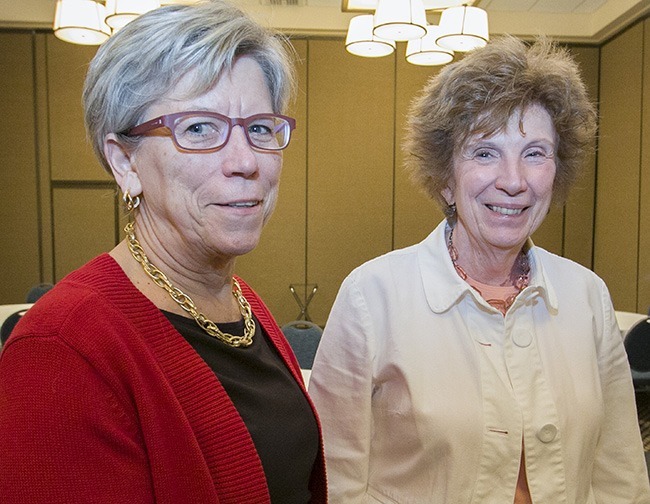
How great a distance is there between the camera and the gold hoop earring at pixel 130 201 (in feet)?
3.55

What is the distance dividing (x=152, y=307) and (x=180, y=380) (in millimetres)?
132

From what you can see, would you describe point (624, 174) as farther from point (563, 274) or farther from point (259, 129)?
point (259, 129)

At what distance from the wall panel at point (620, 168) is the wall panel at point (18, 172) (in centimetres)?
679

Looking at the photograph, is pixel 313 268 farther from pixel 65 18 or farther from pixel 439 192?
pixel 439 192

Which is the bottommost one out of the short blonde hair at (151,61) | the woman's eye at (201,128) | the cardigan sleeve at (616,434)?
the cardigan sleeve at (616,434)

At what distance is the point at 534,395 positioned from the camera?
4.97 ft

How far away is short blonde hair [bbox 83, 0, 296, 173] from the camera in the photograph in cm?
100

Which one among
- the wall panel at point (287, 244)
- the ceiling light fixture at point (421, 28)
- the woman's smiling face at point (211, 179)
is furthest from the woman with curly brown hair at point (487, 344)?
the wall panel at point (287, 244)

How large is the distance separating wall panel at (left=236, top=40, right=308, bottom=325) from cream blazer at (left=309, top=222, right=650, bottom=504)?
585 cm

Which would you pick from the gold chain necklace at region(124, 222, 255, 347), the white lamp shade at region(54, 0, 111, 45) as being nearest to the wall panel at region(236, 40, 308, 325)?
the white lamp shade at region(54, 0, 111, 45)

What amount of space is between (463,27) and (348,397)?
3281 millimetres

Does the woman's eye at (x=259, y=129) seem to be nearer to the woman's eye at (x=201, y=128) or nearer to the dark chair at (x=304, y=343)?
the woman's eye at (x=201, y=128)

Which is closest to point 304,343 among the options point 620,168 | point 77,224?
point 77,224

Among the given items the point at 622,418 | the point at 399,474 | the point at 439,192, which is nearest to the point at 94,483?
the point at 399,474
